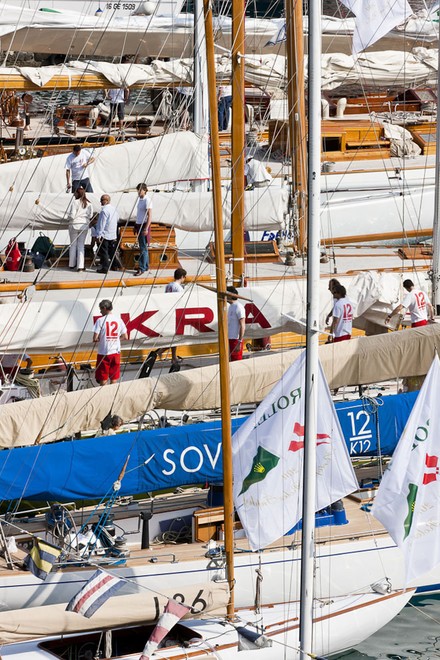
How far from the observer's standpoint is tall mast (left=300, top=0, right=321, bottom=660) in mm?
12781

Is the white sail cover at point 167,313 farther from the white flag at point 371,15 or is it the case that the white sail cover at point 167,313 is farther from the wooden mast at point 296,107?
the white flag at point 371,15

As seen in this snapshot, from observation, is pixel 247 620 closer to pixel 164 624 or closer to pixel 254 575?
pixel 254 575

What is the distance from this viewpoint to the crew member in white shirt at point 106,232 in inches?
820

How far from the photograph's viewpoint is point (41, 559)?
1464 cm

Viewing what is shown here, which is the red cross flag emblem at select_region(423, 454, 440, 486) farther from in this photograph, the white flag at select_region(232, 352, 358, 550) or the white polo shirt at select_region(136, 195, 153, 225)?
the white polo shirt at select_region(136, 195, 153, 225)

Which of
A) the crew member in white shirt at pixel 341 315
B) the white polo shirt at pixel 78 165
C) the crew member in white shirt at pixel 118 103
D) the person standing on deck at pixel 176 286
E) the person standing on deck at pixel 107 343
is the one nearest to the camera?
the person standing on deck at pixel 107 343

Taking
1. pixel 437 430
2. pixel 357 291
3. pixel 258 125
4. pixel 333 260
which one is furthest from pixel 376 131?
pixel 437 430

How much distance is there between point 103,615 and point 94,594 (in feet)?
0.92

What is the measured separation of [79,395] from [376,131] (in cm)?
1306

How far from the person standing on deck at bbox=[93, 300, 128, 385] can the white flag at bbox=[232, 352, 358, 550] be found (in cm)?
397

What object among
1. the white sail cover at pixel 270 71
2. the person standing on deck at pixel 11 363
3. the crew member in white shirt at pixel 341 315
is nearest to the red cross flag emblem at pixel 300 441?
the crew member in white shirt at pixel 341 315

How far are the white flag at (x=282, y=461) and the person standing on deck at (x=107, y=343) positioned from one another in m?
3.97

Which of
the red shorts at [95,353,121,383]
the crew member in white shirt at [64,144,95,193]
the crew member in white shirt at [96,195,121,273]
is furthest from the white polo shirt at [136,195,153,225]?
the red shorts at [95,353,121,383]

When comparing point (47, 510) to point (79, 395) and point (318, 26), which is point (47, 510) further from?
point (318, 26)
